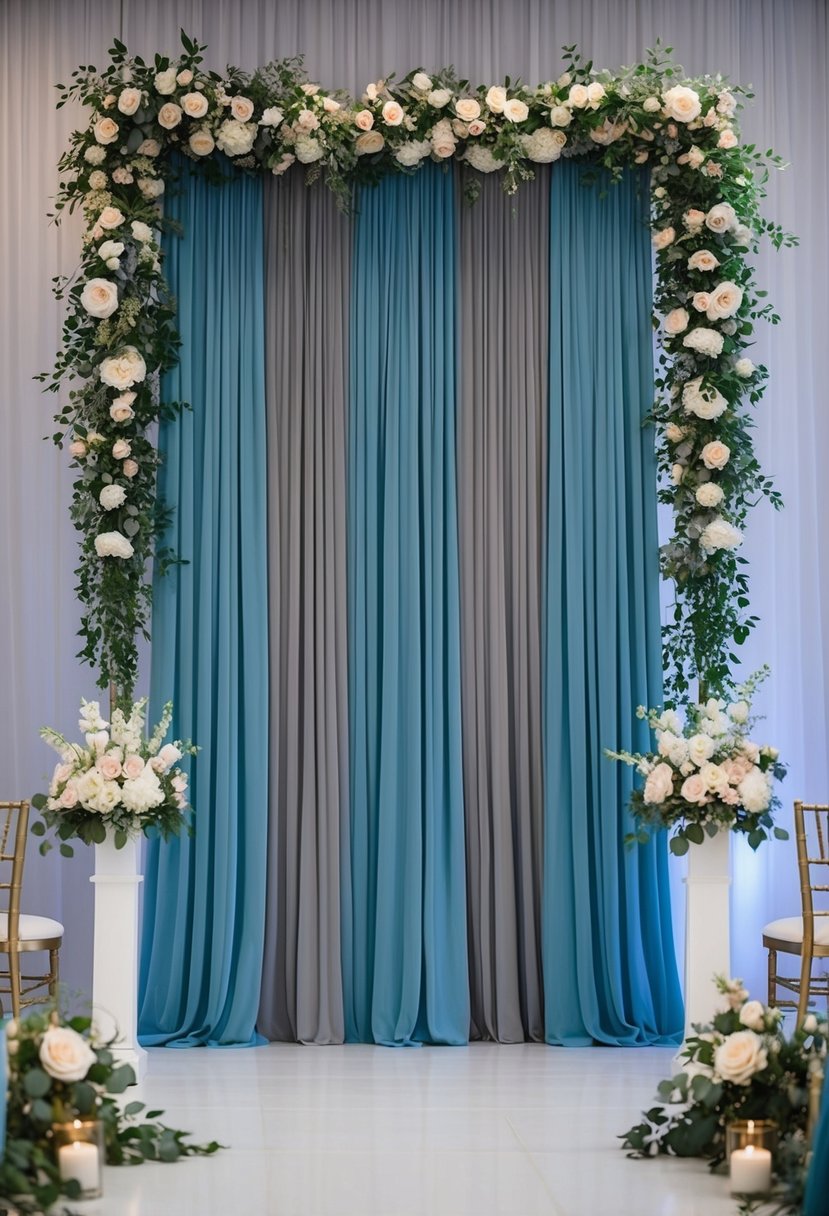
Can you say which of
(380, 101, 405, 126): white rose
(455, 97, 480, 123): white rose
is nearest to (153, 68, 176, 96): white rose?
(380, 101, 405, 126): white rose

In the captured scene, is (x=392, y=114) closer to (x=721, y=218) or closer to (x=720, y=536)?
(x=721, y=218)

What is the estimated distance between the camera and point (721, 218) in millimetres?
5414

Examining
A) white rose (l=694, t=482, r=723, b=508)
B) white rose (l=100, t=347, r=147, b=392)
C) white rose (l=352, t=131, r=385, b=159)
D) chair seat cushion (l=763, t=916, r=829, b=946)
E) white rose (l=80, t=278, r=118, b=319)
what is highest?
white rose (l=352, t=131, r=385, b=159)

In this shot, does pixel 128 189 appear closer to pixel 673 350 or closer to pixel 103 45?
pixel 103 45

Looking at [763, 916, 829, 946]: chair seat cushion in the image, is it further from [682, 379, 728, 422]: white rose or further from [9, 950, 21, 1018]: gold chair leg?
[9, 950, 21, 1018]: gold chair leg

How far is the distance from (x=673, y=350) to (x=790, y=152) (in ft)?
3.54

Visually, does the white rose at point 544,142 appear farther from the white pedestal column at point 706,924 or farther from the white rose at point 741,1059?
the white rose at point 741,1059

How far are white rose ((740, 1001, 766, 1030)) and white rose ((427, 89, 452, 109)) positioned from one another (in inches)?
134

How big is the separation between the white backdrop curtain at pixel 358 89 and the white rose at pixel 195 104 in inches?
19.7

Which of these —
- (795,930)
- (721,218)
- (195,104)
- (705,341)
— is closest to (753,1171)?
(795,930)

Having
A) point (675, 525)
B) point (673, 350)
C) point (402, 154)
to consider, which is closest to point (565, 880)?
point (675, 525)

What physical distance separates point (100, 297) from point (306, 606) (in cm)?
133

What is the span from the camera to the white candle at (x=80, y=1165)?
3281 mm

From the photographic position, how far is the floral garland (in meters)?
5.45
